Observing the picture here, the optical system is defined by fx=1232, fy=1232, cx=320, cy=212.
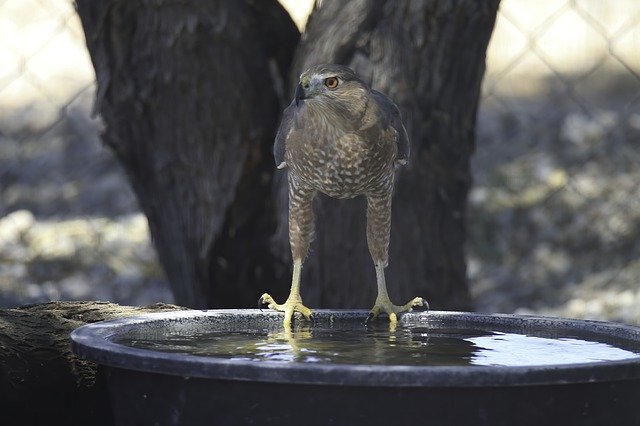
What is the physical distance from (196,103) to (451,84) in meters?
0.71

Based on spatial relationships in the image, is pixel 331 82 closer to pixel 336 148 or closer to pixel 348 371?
pixel 336 148

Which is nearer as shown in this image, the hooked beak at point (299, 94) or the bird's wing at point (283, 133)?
the hooked beak at point (299, 94)

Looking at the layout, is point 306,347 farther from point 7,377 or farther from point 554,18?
point 554,18

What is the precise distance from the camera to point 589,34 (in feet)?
19.9

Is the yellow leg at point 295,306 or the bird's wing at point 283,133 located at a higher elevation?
the bird's wing at point 283,133

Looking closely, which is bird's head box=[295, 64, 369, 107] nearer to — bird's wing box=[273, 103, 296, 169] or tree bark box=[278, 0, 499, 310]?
bird's wing box=[273, 103, 296, 169]

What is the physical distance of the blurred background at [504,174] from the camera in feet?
17.1

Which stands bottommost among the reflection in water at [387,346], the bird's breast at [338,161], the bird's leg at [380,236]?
the reflection in water at [387,346]

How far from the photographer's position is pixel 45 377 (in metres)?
2.41

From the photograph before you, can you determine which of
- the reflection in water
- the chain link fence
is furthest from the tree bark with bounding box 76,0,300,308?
the chain link fence

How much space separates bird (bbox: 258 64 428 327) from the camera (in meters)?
2.39

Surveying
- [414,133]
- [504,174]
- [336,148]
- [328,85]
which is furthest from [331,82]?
[504,174]

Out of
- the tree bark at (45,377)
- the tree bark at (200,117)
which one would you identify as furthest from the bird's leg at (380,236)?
the tree bark at (200,117)

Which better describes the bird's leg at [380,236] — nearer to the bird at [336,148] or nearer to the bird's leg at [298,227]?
the bird at [336,148]
